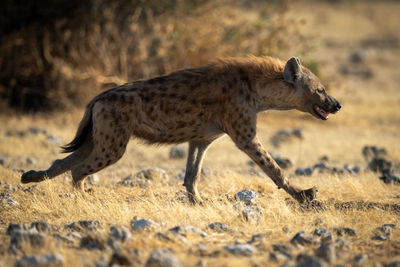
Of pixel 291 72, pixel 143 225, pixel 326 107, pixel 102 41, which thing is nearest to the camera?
pixel 143 225

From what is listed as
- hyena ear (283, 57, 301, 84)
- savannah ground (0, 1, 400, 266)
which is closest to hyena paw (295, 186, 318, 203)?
savannah ground (0, 1, 400, 266)

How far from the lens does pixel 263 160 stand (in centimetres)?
547

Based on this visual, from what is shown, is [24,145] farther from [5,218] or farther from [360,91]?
[360,91]

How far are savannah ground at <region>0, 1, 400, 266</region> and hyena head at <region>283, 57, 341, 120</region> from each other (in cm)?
98

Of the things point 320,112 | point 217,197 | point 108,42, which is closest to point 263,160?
point 217,197

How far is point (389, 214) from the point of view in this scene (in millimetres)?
5090

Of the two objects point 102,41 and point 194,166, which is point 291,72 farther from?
point 102,41

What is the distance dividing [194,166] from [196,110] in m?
0.76

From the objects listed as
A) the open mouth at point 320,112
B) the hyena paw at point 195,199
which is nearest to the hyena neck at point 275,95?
the open mouth at point 320,112

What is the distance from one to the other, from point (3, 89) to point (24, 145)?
411cm

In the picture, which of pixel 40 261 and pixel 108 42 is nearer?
pixel 40 261

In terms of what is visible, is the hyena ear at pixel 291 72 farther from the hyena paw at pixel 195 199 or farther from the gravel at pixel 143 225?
the gravel at pixel 143 225

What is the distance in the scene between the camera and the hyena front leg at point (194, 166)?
5.92 meters

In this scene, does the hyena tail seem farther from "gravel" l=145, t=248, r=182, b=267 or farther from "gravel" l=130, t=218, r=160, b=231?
"gravel" l=145, t=248, r=182, b=267
